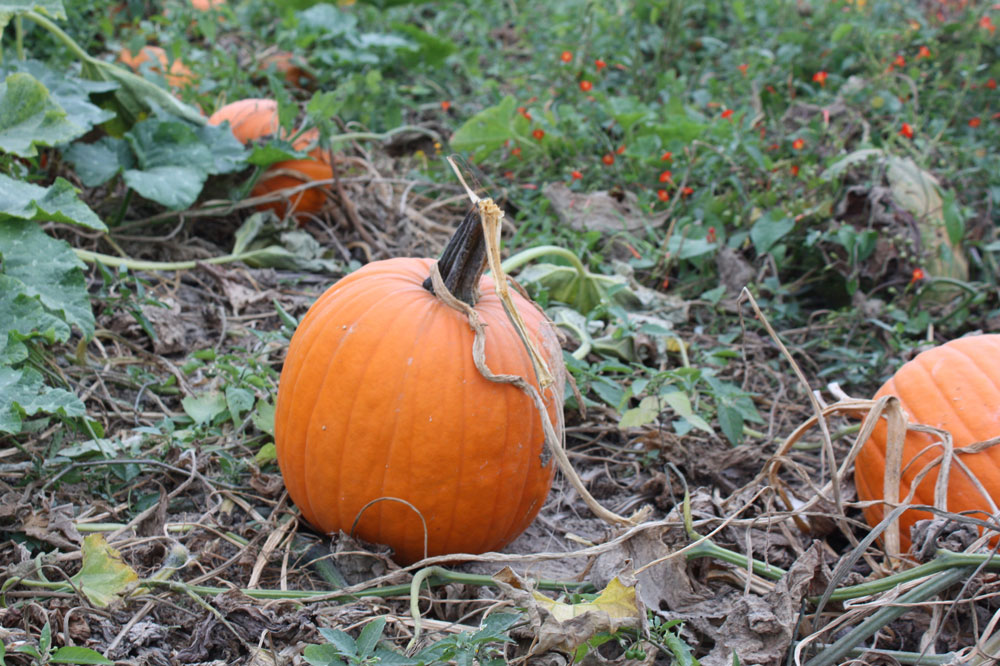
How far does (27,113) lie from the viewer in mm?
2689

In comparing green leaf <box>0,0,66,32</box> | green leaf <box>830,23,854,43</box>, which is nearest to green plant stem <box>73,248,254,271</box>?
Result: green leaf <box>0,0,66,32</box>

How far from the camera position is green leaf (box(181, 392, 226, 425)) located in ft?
8.00

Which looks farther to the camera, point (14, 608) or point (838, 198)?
point (838, 198)

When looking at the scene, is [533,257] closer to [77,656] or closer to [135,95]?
[77,656]

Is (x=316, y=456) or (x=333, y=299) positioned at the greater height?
(x=333, y=299)

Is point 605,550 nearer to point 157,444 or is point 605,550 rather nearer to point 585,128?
point 157,444

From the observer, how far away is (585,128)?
4.12 m

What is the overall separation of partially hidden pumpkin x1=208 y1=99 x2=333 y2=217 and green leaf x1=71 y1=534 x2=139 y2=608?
1949mm

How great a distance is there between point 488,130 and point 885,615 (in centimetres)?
286

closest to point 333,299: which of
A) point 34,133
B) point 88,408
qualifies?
point 88,408

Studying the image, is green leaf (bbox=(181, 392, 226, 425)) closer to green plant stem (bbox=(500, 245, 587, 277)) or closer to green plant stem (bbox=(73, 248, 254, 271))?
green plant stem (bbox=(73, 248, 254, 271))

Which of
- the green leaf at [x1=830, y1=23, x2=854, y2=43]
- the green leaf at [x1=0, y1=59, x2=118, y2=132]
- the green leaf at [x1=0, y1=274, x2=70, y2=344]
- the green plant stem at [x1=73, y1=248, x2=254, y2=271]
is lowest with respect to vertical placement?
the green plant stem at [x1=73, y1=248, x2=254, y2=271]

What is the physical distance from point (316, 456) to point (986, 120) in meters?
3.91

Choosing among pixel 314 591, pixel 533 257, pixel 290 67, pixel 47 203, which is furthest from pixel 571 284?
pixel 290 67
